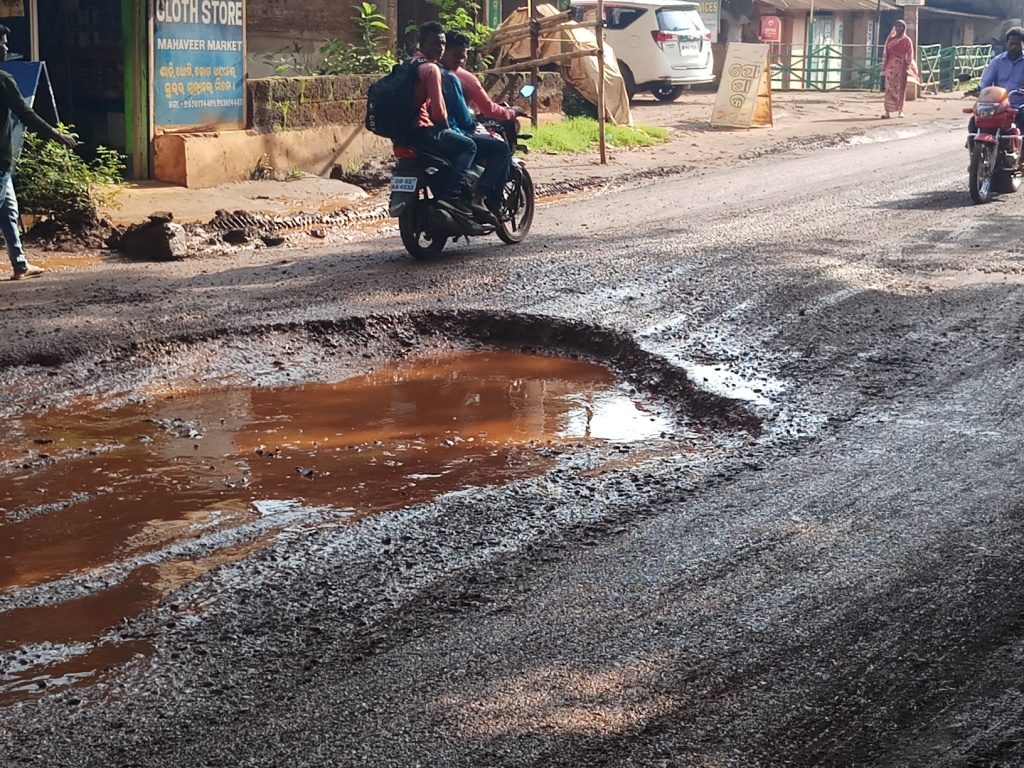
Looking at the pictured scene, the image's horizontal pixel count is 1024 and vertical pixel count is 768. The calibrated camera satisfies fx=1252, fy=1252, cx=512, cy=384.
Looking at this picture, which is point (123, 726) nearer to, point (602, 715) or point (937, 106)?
point (602, 715)

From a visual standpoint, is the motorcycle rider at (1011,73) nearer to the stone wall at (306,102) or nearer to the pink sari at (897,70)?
the stone wall at (306,102)

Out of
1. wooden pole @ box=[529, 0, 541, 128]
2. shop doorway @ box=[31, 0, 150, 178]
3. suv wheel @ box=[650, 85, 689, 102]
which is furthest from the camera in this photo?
suv wheel @ box=[650, 85, 689, 102]

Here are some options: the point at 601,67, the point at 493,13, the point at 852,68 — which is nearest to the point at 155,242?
the point at 601,67

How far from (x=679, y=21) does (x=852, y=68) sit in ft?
34.6

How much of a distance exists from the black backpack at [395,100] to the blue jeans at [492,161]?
0.75 meters

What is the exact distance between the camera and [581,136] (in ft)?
62.4

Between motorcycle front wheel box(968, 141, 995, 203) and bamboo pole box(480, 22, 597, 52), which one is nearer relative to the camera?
motorcycle front wheel box(968, 141, 995, 203)

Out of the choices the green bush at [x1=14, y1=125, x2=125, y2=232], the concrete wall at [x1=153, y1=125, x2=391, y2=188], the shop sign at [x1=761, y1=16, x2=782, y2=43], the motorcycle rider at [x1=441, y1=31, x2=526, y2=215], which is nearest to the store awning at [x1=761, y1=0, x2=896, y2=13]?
the shop sign at [x1=761, y1=16, x2=782, y2=43]

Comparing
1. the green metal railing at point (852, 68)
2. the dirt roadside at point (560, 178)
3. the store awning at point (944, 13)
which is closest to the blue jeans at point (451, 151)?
the dirt roadside at point (560, 178)

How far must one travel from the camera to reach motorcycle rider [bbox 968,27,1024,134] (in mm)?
13461

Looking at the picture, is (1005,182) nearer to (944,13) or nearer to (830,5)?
(830,5)

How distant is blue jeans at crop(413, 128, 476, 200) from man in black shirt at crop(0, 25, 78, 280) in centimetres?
264

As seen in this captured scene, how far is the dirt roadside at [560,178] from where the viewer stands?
11.7 meters

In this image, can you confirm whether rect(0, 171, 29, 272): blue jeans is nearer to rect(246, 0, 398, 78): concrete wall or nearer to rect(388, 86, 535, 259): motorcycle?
rect(388, 86, 535, 259): motorcycle
